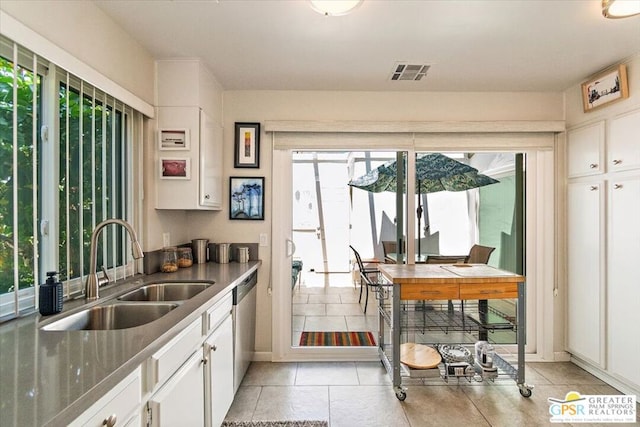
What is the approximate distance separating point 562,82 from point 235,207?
3003mm

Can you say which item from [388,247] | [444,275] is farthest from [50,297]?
[388,247]

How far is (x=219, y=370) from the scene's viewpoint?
2.03m

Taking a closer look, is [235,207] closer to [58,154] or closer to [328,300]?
[328,300]

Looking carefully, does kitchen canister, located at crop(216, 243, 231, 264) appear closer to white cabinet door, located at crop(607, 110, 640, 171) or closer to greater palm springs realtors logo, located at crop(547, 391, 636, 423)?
greater palm springs realtors logo, located at crop(547, 391, 636, 423)

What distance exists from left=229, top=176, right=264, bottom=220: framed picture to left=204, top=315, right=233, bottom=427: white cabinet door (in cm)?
113

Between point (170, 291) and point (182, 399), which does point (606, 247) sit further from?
point (170, 291)

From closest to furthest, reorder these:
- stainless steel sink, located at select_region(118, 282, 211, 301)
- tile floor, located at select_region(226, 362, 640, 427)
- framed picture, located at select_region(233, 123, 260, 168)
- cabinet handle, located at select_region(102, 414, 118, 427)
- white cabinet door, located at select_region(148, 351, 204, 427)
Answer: cabinet handle, located at select_region(102, 414, 118, 427), white cabinet door, located at select_region(148, 351, 204, 427), stainless steel sink, located at select_region(118, 282, 211, 301), tile floor, located at select_region(226, 362, 640, 427), framed picture, located at select_region(233, 123, 260, 168)

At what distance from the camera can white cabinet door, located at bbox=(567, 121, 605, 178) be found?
9.03 feet

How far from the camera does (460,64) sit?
2629 mm

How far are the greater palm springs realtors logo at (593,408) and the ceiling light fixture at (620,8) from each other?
2.41 m

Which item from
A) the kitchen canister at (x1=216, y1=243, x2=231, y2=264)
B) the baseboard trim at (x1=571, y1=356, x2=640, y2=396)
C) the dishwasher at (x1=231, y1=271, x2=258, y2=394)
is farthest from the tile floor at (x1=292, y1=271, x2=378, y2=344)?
the baseboard trim at (x1=571, y1=356, x2=640, y2=396)

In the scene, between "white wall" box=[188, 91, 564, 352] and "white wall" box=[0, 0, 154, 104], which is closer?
"white wall" box=[0, 0, 154, 104]

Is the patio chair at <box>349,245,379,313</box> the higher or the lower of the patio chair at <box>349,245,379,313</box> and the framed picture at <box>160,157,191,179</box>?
the lower

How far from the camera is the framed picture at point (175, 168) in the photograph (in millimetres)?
2549
